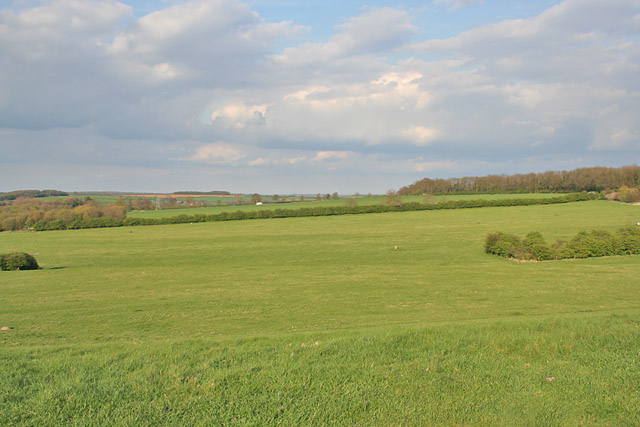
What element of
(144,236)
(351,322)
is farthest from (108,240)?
(351,322)

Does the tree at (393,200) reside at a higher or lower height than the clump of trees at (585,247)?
higher

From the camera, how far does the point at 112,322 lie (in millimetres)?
14109

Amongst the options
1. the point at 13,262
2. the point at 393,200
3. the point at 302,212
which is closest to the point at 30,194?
the point at 302,212

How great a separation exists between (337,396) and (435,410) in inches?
41.9

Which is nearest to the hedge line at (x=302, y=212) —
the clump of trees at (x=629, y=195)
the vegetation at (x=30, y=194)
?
the clump of trees at (x=629, y=195)

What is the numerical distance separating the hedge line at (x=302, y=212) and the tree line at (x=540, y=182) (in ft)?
58.3

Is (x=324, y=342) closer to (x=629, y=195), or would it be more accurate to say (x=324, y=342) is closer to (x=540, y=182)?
(x=629, y=195)

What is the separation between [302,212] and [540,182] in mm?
70214

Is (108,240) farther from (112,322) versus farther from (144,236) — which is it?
(112,322)

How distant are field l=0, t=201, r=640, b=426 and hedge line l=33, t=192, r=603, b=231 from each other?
143 feet

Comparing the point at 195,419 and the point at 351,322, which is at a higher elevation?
the point at 195,419

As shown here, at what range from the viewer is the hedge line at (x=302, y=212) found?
A: 247ft

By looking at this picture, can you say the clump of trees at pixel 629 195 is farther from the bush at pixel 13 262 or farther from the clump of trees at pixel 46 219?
the bush at pixel 13 262

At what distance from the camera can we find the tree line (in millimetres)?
101375
